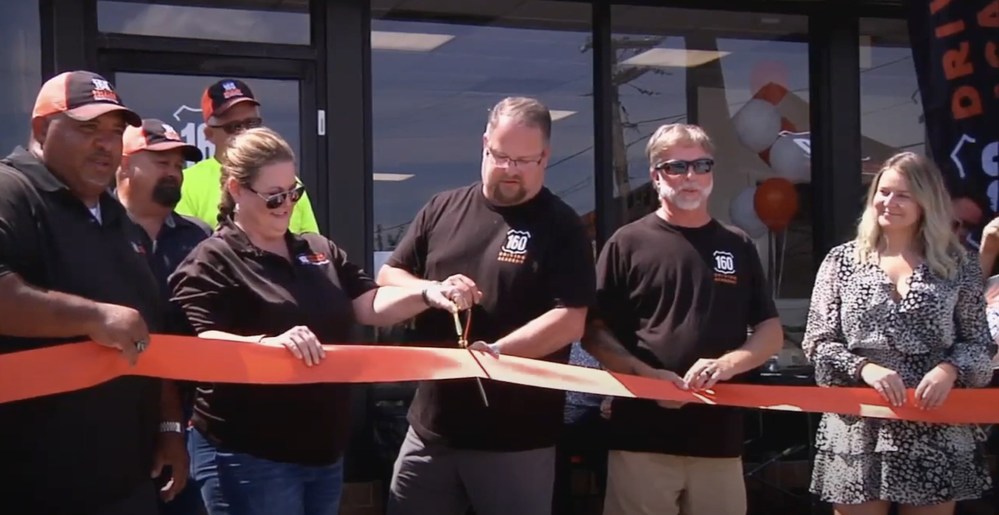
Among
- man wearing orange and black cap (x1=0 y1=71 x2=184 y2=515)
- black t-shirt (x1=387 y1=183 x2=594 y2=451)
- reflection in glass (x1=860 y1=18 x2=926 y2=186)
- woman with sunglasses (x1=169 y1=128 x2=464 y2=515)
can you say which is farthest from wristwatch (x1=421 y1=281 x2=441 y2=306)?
reflection in glass (x1=860 y1=18 x2=926 y2=186)

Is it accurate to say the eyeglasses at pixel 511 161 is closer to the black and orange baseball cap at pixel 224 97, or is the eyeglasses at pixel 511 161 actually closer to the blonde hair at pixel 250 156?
the blonde hair at pixel 250 156

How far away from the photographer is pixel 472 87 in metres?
7.45

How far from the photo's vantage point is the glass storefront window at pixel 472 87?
712 centimetres

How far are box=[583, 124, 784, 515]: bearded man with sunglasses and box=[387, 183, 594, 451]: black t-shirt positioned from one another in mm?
325

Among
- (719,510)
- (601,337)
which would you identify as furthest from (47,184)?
(719,510)

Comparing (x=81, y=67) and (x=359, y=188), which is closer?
(x=81, y=67)

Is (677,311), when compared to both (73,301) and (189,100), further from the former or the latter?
(189,100)

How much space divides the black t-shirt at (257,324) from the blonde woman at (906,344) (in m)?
1.93

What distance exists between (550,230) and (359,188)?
2533 mm

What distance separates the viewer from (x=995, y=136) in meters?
6.01

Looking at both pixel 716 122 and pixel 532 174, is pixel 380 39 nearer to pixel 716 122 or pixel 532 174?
pixel 716 122

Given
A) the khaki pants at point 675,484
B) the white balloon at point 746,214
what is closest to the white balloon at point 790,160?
the white balloon at point 746,214

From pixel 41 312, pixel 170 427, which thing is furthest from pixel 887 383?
pixel 41 312

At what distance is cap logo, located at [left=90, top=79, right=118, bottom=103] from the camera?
3.51 m
